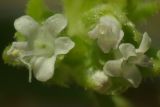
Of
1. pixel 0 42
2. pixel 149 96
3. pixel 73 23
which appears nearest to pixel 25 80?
pixel 0 42

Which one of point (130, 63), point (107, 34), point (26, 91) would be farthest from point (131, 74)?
point (26, 91)

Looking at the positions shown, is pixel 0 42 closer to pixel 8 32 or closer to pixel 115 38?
pixel 8 32

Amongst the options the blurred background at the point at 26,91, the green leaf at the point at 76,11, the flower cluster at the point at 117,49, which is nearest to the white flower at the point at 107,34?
the flower cluster at the point at 117,49

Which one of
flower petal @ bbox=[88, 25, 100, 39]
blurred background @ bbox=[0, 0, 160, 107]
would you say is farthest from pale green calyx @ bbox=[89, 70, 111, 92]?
blurred background @ bbox=[0, 0, 160, 107]

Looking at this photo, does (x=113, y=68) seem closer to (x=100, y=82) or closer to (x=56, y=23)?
(x=100, y=82)

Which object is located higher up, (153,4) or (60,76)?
(153,4)
